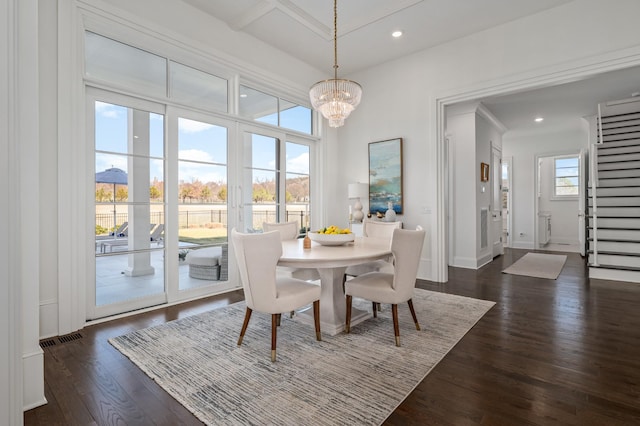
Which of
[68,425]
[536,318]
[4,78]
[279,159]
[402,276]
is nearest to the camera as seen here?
[4,78]

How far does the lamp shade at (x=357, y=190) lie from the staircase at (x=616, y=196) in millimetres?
3406

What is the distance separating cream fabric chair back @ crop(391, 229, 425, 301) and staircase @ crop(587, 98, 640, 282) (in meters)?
3.96

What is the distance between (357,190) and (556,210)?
→ 23.3 feet

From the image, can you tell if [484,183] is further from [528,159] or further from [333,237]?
[333,237]

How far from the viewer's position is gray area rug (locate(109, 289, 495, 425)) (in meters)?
1.70

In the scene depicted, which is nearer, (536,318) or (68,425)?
(68,425)

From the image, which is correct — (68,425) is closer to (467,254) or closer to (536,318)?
(536,318)

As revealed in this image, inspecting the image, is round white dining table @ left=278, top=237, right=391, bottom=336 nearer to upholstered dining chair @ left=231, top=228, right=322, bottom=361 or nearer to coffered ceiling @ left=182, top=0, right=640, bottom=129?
upholstered dining chair @ left=231, top=228, right=322, bottom=361

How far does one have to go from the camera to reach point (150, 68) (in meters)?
3.37

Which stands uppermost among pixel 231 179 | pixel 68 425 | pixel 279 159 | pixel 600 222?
pixel 279 159

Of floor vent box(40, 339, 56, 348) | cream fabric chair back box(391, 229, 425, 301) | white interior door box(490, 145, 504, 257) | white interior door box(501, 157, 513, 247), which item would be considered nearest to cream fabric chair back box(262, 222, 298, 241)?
cream fabric chair back box(391, 229, 425, 301)

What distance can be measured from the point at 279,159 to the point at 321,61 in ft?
5.74

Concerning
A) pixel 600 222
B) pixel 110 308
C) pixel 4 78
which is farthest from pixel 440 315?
pixel 600 222

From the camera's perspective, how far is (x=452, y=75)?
440 centimetres
